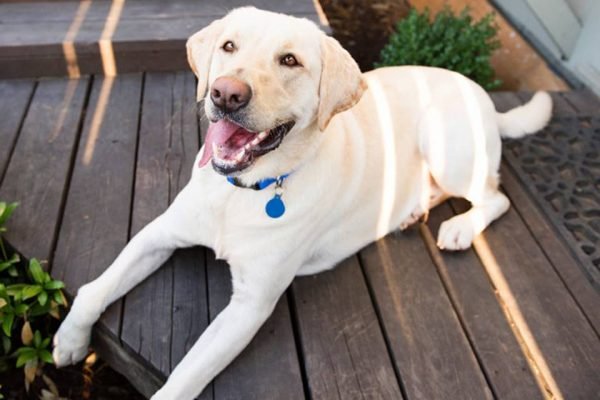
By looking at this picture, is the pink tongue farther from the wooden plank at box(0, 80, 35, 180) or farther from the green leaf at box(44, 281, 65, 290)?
the wooden plank at box(0, 80, 35, 180)

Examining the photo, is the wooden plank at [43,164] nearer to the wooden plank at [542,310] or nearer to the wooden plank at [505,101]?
the wooden plank at [542,310]

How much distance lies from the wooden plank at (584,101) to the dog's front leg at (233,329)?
228 cm

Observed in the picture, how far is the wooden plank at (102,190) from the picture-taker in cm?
230

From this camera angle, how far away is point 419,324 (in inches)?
87.4

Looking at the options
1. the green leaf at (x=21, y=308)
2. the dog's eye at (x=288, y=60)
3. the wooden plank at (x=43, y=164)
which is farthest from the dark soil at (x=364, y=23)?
the green leaf at (x=21, y=308)

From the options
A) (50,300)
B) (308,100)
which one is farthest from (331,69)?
(50,300)

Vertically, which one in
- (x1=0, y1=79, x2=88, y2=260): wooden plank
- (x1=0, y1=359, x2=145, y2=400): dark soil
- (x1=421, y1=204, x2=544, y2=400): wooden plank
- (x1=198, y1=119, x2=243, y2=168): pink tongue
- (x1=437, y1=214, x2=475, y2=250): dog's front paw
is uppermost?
(x1=198, y1=119, x2=243, y2=168): pink tongue

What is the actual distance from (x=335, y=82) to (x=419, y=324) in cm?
98

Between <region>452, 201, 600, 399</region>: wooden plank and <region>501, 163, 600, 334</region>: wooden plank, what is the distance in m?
0.03

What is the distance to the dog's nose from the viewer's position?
5.37 feet

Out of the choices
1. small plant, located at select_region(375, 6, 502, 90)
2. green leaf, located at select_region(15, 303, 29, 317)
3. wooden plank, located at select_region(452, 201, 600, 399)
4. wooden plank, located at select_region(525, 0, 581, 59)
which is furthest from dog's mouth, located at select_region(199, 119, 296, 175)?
wooden plank, located at select_region(525, 0, 581, 59)

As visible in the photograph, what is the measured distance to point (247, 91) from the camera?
1.66m

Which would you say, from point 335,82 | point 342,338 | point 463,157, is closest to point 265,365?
point 342,338

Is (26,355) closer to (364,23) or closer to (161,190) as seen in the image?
(161,190)
